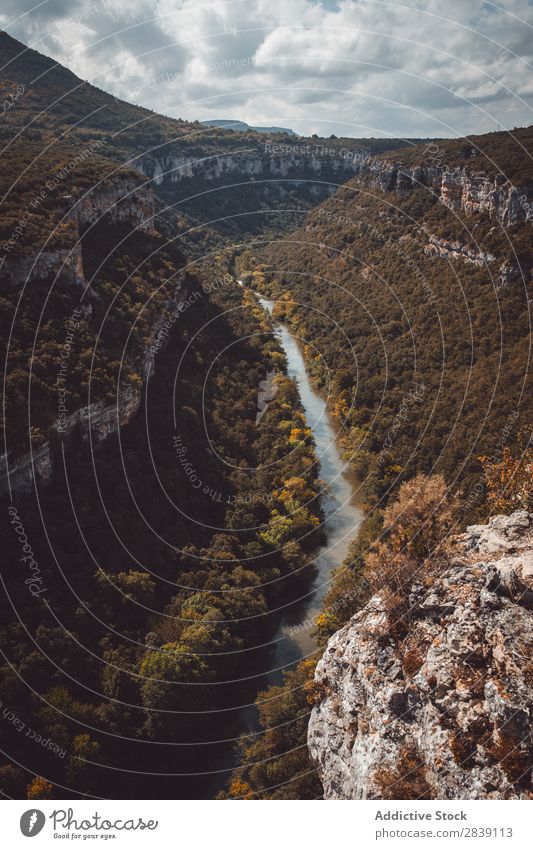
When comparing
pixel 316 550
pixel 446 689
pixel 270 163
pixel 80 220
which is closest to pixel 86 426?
pixel 316 550

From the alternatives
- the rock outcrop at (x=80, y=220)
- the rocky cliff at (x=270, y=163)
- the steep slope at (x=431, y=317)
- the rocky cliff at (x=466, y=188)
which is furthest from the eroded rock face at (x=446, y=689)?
the rocky cliff at (x=270, y=163)

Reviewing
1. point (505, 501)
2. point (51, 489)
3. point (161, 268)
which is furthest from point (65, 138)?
point (505, 501)

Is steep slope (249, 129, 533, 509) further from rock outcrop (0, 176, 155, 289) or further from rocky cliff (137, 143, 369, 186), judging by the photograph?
rocky cliff (137, 143, 369, 186)

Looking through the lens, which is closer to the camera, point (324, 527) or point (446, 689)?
point (446, 689)

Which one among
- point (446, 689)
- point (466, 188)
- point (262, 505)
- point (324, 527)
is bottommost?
point (446, 689)

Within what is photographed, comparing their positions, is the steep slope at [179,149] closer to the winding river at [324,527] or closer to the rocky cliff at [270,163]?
the rocky cliff at [270,163]

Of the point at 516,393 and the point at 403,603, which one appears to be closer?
the point at 403,603

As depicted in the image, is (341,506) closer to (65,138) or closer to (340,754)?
(340,754)

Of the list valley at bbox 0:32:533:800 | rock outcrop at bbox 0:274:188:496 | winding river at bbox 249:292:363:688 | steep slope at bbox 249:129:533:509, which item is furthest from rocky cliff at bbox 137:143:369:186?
rock outcrop at bbox 0:274:188:496

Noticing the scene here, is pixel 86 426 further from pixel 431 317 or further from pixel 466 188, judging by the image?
pixel 466 188
